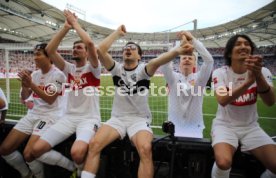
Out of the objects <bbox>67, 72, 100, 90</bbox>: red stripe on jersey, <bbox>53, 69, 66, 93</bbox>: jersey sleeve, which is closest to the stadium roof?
<bbox>53, 69, 66, 93</bbox>: jersey sleeve

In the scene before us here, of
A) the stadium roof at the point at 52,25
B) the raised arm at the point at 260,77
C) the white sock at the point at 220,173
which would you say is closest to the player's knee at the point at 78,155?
the white sock at the point at 220,173

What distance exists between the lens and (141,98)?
3170mm

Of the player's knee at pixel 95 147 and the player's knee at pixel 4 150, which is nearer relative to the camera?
the player's knee at pixel 95 147

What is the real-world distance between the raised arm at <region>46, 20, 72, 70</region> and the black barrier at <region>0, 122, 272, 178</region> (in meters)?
1.14

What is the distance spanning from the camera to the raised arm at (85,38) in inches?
120

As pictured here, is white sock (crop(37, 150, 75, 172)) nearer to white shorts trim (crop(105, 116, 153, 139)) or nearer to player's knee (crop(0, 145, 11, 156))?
player's knee (crop(0, 145, 11, 156))

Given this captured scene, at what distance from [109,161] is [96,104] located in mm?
846

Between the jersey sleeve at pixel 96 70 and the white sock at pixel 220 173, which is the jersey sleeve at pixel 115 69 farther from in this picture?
the white sock at pixel 220 173

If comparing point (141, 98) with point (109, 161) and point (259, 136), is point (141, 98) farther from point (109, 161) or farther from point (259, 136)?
point (259, 136)

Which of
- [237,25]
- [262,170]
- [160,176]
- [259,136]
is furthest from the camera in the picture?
[237,25]

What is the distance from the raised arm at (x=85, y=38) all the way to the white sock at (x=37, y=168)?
1536 millimetres

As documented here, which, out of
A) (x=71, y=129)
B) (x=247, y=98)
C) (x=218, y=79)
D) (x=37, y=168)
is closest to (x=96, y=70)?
(x=71, y=129)

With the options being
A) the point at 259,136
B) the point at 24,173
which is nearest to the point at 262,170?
the point at 259,136

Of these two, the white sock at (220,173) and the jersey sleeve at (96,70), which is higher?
the jersey sleeve at (96,70)
